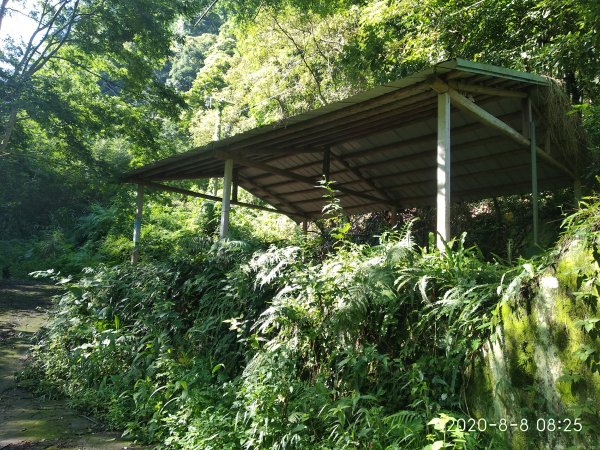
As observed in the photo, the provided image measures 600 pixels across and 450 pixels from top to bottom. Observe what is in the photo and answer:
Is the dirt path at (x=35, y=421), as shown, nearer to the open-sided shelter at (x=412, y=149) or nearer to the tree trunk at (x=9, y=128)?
the open-sided shelter at (x=412, y=149)

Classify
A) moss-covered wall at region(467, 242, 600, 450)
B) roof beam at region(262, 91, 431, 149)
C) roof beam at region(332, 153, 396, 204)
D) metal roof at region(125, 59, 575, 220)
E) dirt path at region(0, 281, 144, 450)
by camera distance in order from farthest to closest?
roof beam at region(332, 153, 396, 204) → roof beam at region(262, 91, 431, 149) → metal roof at region(125, 59, 575, 220) → dirt path at region(0, 281, 144, 450) → moss-covered wall at region(467, 242, 600, 450)

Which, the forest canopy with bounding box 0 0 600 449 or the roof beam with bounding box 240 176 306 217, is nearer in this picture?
the forest canopy with bounding box 0 0 600 449

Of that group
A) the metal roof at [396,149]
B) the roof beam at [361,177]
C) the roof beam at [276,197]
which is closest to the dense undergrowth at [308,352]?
the metal roof at [396,149]

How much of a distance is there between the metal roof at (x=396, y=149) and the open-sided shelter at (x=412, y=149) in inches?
0.8

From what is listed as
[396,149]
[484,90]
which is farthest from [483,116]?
[396,149]

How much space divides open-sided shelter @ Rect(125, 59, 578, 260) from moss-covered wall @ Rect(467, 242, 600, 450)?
6.41ft

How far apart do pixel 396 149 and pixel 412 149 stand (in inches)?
12.4

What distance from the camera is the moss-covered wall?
2.63 metres

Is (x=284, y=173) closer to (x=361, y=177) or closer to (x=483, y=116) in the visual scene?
(x=361, y=177)

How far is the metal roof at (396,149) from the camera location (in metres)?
5.78

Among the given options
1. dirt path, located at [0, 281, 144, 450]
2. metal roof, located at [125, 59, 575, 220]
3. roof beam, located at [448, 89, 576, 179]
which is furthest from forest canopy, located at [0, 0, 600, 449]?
roof beam, located at [448, 89, 576, 179]

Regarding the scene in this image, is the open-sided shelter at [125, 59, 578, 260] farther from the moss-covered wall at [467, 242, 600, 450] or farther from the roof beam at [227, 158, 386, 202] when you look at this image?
the moss-covered wall at [467, 242, 600, 450]

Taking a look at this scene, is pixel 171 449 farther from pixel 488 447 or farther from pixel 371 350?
pixel 488 447

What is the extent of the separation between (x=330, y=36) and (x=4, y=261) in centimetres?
1449
